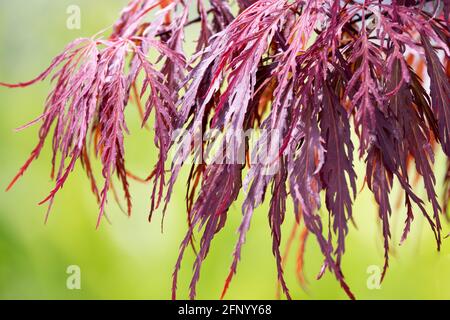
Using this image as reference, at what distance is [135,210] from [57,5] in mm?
1109

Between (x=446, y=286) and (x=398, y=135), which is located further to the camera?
(x=446, y=286)

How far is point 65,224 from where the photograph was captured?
2.96 metres

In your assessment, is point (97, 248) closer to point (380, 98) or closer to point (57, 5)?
point (57, 5)

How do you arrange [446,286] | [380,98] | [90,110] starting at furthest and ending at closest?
[446,286] < [90,110] < [380,98]

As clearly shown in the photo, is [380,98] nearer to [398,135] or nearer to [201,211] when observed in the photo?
[398,135]

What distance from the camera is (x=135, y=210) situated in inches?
118

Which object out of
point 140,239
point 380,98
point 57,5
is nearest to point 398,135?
point 380,98

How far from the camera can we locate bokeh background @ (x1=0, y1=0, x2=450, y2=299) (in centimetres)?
279

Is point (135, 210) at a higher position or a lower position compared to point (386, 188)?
lower

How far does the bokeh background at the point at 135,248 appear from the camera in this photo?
2.79 m

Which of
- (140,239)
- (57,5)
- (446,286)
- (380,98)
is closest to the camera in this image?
(380,98)

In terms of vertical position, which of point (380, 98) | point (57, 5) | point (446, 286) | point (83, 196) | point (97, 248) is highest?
point (57, 5)

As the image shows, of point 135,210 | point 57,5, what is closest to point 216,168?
point 135,210

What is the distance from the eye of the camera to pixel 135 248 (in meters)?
2.93
